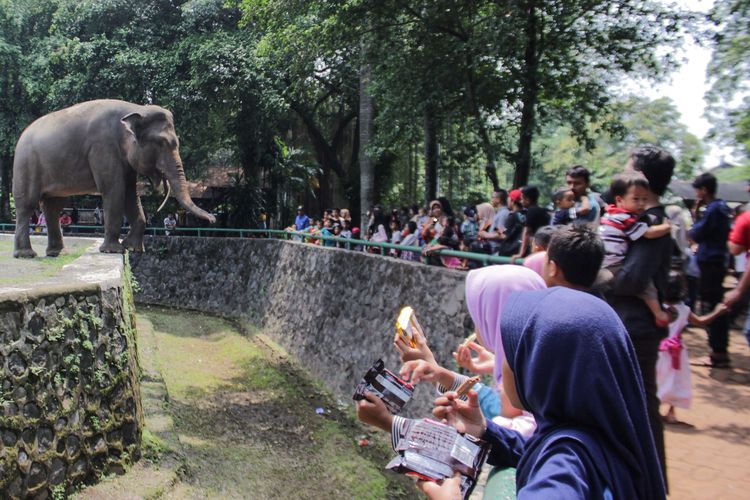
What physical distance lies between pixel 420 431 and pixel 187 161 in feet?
63.1

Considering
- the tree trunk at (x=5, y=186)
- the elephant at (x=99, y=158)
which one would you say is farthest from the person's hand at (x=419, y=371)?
the tree trunk at (x=5, y=186)

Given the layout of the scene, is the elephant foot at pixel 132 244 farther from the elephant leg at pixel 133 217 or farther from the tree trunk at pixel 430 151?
the tree trunk at pixel 430 151

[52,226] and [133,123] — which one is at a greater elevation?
[133,123]

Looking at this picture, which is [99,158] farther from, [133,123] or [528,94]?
[528,94]

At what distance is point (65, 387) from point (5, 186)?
2190 centimetres

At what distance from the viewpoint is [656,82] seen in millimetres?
11133

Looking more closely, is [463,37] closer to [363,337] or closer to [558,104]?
[558,104]

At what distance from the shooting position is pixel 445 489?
65.4 inches

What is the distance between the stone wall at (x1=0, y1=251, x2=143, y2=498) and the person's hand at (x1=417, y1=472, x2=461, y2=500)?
376 cm

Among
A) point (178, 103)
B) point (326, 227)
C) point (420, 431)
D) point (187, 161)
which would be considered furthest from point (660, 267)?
point (187, 161)

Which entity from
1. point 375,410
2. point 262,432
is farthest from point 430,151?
point 375,410

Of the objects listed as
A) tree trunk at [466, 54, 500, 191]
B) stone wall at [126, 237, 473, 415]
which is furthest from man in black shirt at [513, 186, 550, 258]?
tree trunk at [466, 54, 500, 191]

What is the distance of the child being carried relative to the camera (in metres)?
3.33

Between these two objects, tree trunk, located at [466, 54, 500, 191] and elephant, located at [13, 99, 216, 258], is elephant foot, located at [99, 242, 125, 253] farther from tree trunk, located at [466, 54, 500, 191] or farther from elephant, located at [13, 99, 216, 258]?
tree trunk, located at [466, 54, 500, 191]
